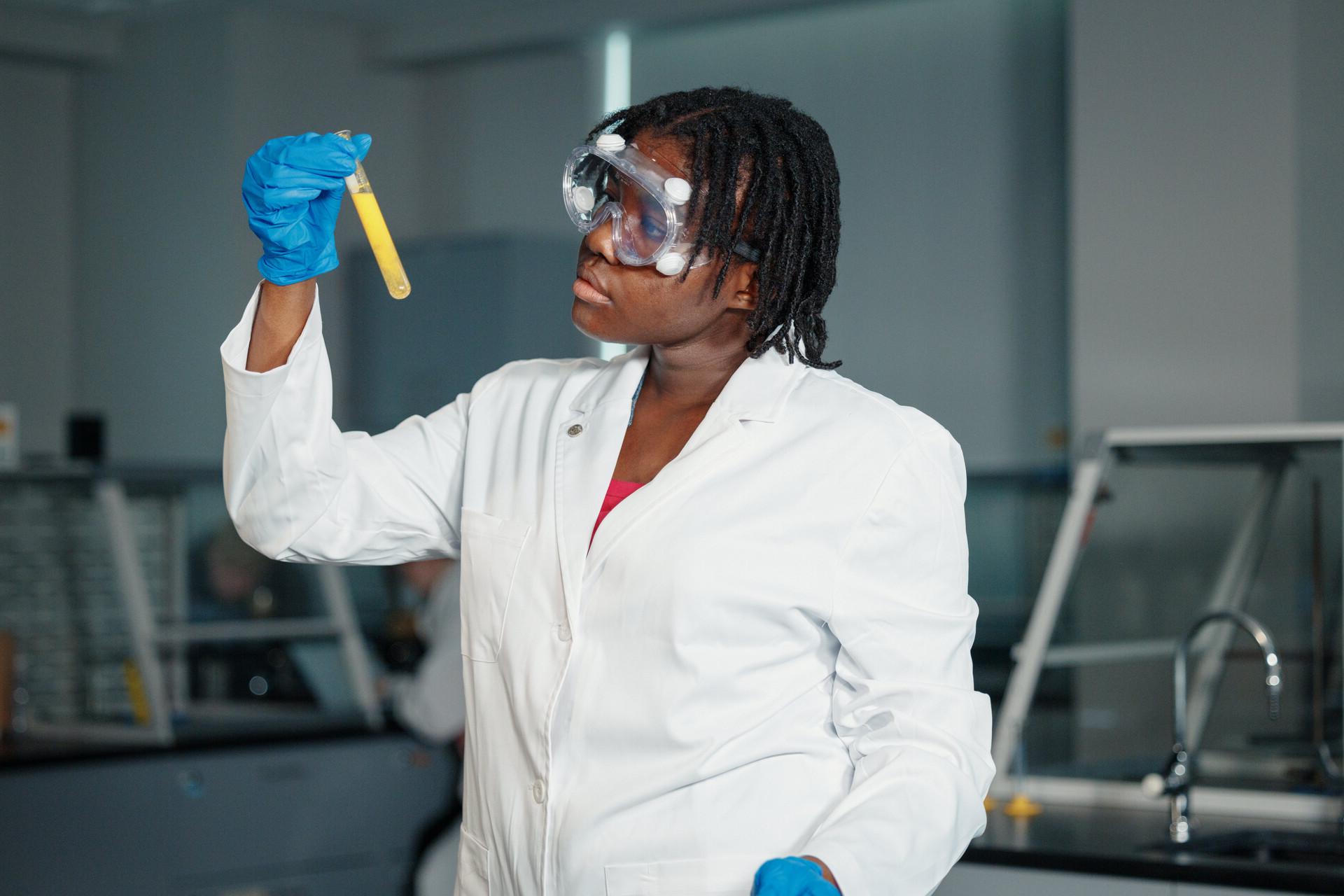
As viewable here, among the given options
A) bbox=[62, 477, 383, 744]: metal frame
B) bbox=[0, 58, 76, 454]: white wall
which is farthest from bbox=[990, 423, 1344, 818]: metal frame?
bbox=[0, 58, 76, 454]: white wall

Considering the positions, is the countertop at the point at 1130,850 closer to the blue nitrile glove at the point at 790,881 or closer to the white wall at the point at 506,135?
the blue nitrile glove at the point at 790,881

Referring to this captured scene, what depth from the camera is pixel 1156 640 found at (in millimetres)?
3072

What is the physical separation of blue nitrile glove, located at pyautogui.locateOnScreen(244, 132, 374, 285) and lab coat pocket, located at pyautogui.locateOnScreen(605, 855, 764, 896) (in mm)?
572

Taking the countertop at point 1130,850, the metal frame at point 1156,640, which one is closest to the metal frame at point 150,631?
the metal frame at point 1156,640

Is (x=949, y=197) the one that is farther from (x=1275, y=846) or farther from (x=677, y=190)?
(x=677, y=190)

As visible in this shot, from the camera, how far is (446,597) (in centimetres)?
383

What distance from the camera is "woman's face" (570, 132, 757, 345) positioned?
1.36 meters

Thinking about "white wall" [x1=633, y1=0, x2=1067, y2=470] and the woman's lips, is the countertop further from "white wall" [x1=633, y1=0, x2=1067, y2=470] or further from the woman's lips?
"white wall" [x1=633, y1=0, x2=1067, y2=470]

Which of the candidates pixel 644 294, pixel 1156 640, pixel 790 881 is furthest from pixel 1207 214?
pixel 790 881

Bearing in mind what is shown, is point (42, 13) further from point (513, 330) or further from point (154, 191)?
point (513, 330)

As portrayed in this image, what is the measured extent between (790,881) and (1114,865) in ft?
4.46

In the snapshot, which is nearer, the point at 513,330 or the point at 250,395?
the point at 250,395

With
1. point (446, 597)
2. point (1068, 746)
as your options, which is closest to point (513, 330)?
point (446, 597)

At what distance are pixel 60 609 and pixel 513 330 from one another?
90.2 inches
